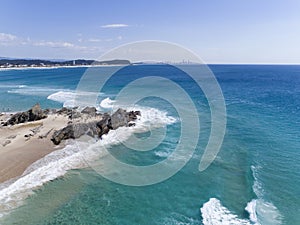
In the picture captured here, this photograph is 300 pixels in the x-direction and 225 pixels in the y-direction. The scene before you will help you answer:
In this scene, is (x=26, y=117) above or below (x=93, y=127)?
below

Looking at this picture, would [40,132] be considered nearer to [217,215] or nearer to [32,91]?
[217,215]

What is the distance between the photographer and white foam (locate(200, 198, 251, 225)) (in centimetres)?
1631

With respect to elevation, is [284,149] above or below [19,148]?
above

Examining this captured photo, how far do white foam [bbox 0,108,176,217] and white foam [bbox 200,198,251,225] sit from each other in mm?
11621

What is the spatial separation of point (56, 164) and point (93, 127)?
380 inches

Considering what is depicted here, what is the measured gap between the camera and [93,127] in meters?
33.8

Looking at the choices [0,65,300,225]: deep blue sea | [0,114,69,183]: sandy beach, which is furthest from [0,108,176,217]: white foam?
[0,114,69,183]: sandy beach

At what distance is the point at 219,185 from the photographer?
68.4 feet

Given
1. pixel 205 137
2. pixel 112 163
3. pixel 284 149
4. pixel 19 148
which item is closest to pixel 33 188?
pixel 112 163

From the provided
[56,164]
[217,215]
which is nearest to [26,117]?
[56,164]

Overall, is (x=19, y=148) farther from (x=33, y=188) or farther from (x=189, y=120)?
(x=189, y=120)

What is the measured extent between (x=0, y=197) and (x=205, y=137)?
68.9 feet

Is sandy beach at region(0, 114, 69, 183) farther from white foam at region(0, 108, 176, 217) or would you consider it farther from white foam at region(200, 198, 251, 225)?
white foam at region(200, 198, 251, 225)

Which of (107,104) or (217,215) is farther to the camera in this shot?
(107,104)
